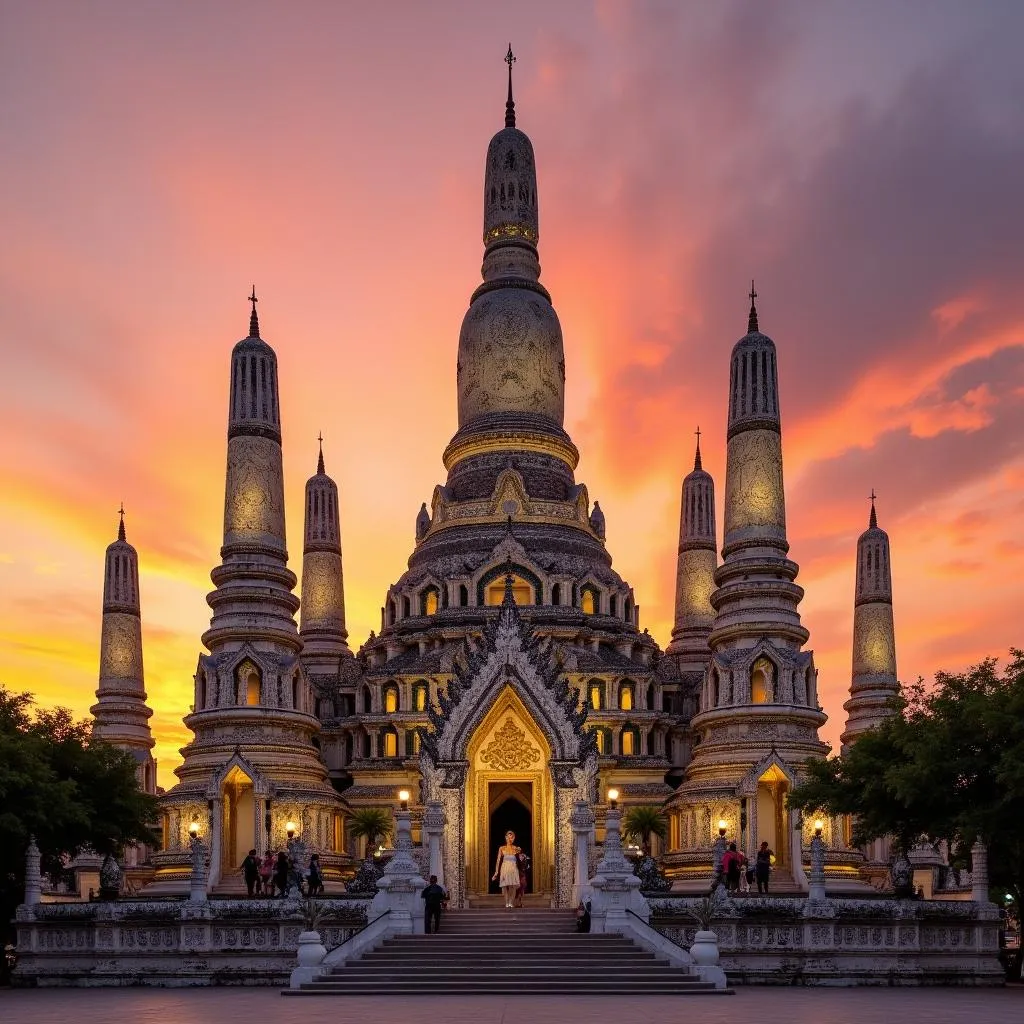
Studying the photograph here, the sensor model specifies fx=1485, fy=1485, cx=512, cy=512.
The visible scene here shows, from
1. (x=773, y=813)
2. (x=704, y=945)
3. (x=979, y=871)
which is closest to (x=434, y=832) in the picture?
(x=704, y=945)

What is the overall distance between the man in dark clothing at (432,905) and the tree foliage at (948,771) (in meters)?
12.1

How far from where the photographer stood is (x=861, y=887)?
52.9 metres

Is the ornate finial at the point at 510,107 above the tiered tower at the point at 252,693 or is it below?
above

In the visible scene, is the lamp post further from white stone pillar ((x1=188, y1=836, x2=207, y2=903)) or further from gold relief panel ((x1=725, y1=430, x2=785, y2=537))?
gold relief panel ((x1=725, y1=430, x2=785, y2=537))

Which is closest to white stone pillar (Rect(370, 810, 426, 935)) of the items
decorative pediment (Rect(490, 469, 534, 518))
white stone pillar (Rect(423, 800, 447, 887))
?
white stone pillar (Rect(423, 800, 447, 887))

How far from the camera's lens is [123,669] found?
72.6 meters

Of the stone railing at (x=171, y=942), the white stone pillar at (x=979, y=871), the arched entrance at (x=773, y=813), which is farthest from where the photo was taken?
the arched entrance at (x=773, y=813)

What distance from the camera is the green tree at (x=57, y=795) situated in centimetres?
3934

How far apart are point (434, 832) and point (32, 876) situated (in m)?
11.6

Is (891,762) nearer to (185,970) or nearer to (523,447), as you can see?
(185,970)

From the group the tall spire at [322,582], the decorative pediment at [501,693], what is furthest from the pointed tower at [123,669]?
the decorative pediment at [501,693]

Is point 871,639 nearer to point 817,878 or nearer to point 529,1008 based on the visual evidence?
point 817,878

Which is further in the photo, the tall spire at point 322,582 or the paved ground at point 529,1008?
the tall spire at point 322,582

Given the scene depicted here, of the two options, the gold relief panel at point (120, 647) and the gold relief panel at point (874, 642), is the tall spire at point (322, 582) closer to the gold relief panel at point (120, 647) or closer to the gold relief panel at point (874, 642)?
the gold relief panel at point (120, 647)
